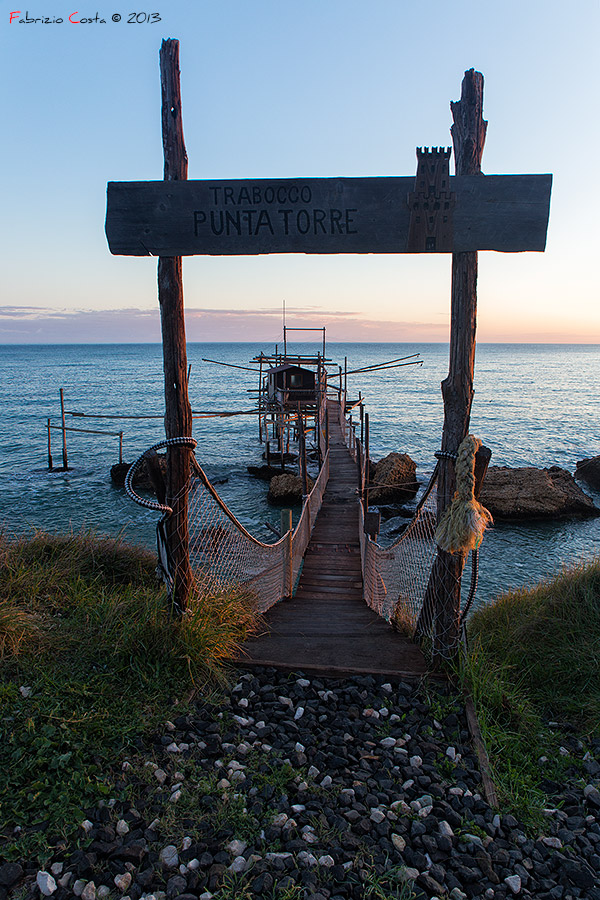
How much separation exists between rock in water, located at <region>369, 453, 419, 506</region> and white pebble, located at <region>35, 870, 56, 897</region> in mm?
17440

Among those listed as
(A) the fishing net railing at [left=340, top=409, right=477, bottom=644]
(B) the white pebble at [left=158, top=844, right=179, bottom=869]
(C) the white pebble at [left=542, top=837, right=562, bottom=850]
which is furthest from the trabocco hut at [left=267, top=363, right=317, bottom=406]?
(B) the white pebble at [left=158, top=844, right=179, bottom=869]

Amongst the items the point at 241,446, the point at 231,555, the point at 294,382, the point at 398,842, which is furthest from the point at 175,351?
the point at 241,446

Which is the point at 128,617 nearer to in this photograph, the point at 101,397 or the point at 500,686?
the point at 500,686

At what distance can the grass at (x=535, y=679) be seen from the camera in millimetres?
3383

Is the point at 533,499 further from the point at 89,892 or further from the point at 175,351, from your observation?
the point at 89,892

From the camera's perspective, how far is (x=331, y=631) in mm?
5188

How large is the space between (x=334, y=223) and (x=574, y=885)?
424 cm

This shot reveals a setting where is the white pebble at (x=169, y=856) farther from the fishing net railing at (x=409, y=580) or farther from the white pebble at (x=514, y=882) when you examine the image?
the fishing net railing at (x=409, y=580)

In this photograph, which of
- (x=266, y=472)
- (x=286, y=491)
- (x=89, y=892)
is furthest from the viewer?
(x=266, y=472)

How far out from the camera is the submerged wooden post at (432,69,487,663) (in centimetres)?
384

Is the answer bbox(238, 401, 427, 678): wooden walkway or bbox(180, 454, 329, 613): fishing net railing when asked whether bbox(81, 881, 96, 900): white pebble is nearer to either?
bbox(238, 401, 427, 678): wooden walkway

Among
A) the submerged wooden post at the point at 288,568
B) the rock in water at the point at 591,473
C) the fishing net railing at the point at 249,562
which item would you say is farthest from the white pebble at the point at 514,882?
the rock in water at the point at 591,473

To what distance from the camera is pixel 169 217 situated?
13.1 ft

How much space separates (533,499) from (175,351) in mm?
17405
